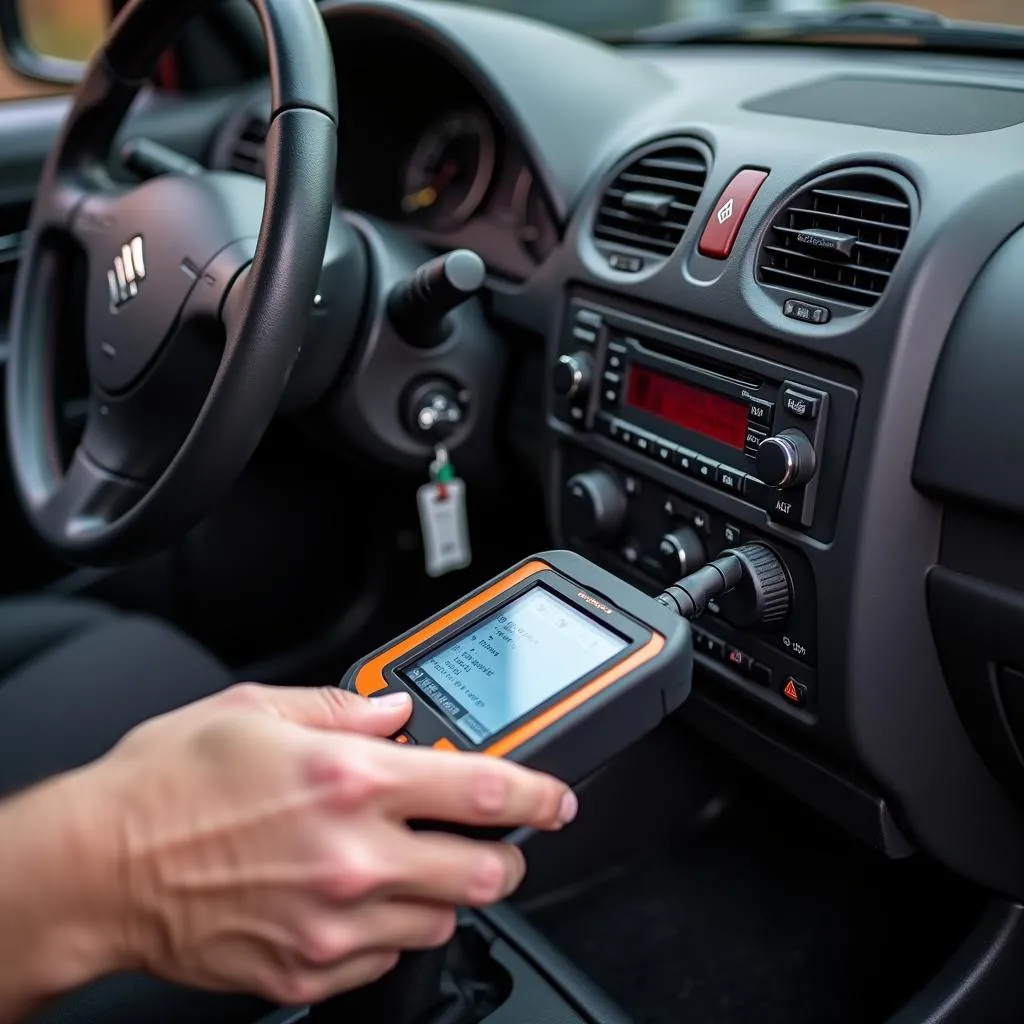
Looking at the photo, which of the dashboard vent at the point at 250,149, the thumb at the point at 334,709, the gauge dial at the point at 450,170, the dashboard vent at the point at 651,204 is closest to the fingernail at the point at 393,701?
the thumb at the point at 334,709

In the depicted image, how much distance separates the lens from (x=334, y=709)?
25.9 inches

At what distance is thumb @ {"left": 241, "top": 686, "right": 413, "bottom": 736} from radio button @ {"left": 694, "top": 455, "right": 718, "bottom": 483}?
1.25 feet

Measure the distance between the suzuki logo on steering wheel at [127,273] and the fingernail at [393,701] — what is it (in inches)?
22.2

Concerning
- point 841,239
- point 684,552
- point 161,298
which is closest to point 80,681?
point 161,298

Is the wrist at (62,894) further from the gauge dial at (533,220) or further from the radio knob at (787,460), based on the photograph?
the gauge dial at (533,220)

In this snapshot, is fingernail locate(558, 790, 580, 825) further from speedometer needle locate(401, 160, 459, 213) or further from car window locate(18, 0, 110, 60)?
car window locate(18, 0, 110, 60)

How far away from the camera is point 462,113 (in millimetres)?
1446

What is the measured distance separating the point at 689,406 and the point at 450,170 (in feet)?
1.97

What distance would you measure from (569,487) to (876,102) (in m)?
0.44

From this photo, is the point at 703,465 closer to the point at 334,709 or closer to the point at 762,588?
the point at 762,588

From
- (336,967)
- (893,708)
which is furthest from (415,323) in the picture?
(336,967)

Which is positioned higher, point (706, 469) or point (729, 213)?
point (729, 213)

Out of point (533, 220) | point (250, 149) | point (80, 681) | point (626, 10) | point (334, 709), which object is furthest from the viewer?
point (626, 10)

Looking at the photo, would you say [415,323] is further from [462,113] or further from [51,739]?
[51,739]
